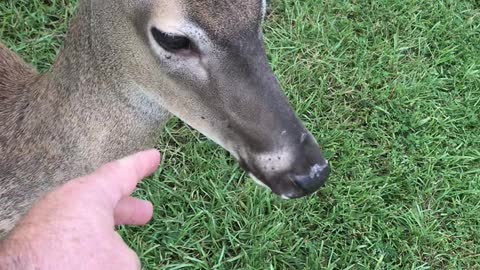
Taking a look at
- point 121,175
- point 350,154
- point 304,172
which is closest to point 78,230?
point 121,175

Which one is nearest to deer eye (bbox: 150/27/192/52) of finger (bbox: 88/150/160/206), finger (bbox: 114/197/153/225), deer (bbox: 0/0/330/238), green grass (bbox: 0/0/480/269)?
deer (bbox: 0/0/330/238)

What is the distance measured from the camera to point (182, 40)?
2074 millimetres

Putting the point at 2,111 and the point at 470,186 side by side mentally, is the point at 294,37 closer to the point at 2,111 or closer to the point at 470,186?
the point at 470,186

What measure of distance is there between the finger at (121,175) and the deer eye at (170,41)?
350mm

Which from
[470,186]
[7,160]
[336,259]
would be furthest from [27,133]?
[470,186]

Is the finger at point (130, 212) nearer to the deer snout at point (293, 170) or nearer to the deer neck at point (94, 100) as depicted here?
the deer snout at point (293, 170)

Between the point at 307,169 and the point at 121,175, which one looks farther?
the point at 307,169

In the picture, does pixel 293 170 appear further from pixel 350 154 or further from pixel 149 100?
pixel 350 154

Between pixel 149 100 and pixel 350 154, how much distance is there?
5.83 feet

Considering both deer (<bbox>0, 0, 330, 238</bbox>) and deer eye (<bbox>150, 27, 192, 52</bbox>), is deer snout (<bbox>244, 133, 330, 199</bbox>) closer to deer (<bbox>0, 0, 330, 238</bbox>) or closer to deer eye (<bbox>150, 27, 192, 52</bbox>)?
deer (<bbox>0, 0, 330, 238</bbox>)

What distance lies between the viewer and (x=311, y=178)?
2215 millimetres

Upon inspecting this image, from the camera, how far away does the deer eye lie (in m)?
2.07

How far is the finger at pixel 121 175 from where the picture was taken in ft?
5.92

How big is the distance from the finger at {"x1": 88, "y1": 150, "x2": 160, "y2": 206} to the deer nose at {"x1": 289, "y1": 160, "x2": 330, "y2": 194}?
49cm
